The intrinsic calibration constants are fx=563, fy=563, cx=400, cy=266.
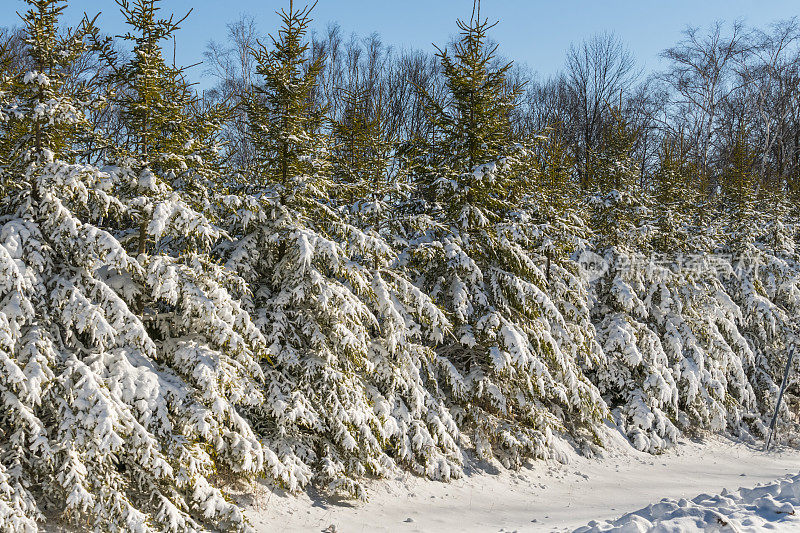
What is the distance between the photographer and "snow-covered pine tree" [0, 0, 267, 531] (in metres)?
5.45

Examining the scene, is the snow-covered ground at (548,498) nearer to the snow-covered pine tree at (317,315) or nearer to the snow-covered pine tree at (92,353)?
the snow-covered pine tree at (317,315)

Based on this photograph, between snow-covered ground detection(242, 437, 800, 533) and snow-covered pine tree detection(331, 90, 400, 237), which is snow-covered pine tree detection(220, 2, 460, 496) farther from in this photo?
snow-covered pine tree detection(331, 90, 400, 237)

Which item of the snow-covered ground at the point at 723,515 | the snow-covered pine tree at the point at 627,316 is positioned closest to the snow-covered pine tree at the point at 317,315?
the snow-covered ground at the point at 723,515

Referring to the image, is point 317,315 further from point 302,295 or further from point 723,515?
point 723,515

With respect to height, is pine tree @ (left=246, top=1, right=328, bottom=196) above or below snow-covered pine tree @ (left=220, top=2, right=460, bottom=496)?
above

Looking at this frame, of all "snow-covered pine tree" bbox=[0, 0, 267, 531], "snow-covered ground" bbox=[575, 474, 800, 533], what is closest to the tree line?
"snow-covered pine tree" bbox=[0, 0, 267, 531]

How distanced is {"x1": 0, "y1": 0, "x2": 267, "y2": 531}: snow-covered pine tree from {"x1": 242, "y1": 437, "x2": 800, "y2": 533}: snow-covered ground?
152 cm

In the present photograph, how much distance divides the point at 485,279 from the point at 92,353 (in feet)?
21.1

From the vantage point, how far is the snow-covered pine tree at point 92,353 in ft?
17.9

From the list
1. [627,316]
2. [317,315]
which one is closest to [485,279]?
[317,315]

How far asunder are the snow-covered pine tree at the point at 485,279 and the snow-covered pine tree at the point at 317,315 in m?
0.90

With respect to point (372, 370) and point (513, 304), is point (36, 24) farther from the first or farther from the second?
point (513, 304)

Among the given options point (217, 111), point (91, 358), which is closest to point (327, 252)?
point (217, 111)

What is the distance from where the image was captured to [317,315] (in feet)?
26.3
